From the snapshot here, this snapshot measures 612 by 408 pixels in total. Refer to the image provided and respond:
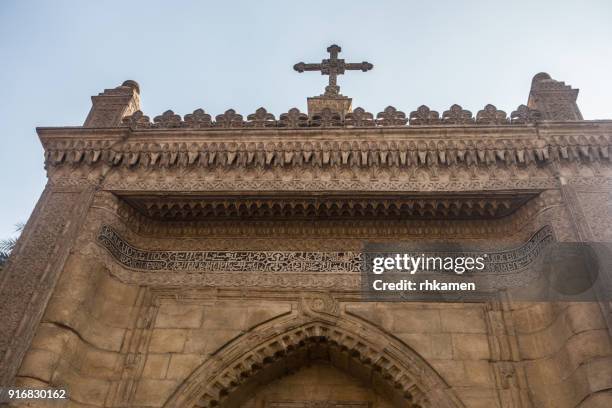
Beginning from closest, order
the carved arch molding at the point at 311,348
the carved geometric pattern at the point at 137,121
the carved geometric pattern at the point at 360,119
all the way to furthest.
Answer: the carved arch molding at the point at 311,348 → the carved geometric pattern at the point at 360,119 → the carved geometric pattern at the point at 137,121

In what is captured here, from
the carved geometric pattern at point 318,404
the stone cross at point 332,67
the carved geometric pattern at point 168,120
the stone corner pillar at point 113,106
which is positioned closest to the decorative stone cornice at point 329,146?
the carved geometric pattern at point 168,120

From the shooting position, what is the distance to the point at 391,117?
21.1 ft

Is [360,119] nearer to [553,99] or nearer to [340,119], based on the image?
[340,119]

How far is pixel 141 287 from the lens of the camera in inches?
226

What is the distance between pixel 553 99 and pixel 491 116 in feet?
2.82

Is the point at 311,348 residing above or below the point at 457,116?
below

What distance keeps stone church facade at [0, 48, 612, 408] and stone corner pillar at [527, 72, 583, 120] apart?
0.13ft

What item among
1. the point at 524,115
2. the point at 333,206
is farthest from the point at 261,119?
the point at 524,115

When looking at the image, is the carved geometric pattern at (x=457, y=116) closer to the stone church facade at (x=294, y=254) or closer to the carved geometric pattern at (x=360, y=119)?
the stone church facade at (x=294, y=254)

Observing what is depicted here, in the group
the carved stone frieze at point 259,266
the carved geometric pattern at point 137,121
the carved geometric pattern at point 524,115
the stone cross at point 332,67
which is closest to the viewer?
the carved stone frieze at point 259,266

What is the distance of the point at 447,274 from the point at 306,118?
2.47 metres

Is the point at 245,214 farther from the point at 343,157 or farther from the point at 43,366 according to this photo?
the point at 43,366

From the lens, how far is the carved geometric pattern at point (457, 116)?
20.8 feet

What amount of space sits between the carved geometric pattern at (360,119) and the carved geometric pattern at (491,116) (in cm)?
125
